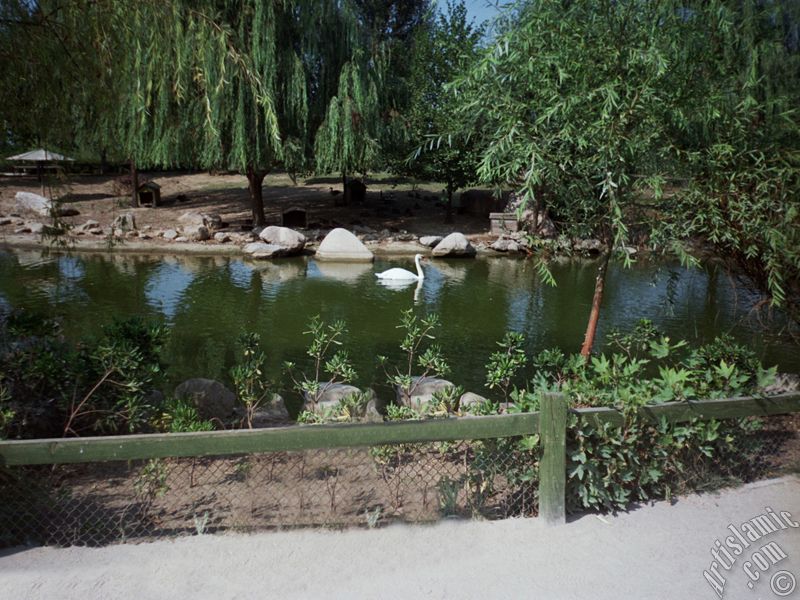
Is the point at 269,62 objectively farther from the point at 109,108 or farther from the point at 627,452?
the point at 627,452

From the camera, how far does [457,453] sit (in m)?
4.71

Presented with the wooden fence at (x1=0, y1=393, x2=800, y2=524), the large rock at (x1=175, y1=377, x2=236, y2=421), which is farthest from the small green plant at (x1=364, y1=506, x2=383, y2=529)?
the large rock at (x1=175, y1=377, x2=236, y2=421)

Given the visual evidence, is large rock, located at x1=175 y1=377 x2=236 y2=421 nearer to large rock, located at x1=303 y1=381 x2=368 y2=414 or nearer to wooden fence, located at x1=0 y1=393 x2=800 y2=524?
large rock, located at x1=303 y1=381 x2=368 y2=414

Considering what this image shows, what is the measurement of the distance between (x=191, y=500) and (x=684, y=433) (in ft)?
9.55

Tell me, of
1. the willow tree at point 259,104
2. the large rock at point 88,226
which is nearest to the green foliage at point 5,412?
the willow tree at point 259,104

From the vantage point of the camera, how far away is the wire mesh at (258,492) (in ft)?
12.6

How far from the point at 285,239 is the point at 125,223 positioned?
4.57 m

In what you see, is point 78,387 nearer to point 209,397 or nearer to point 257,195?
point 209,397

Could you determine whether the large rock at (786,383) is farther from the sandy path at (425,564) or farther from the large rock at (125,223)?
the large rock at (125,223)

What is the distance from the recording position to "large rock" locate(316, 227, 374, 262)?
15.7m

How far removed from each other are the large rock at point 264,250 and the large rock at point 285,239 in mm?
134

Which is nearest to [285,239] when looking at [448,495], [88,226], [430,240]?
[430,240]

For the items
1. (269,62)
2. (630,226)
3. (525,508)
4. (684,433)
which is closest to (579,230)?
(630,226)

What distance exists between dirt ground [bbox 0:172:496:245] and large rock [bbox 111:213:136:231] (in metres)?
0.35
